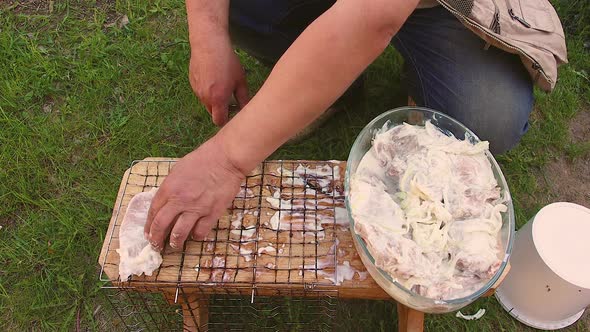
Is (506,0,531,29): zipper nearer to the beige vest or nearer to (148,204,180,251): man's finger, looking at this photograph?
the beige vest

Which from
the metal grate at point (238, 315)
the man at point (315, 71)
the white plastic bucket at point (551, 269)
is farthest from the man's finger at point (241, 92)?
the white plastic bucket at point (551, 269)

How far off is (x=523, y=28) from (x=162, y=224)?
3.85 feet

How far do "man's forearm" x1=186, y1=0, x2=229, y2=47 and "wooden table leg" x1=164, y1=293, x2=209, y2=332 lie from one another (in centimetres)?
81

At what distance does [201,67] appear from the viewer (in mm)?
1672

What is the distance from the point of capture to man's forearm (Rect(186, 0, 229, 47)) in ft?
5.45

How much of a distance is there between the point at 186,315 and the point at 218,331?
0.24 metres

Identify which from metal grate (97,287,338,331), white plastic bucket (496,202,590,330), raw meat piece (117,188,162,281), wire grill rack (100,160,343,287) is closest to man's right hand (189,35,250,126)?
wire grill rack (100,160,343,287)

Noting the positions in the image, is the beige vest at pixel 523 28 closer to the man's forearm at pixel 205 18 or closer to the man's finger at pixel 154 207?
the man's forearm at pixel 205 18

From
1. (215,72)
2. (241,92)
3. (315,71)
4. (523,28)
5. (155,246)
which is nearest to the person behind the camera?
(315,71)

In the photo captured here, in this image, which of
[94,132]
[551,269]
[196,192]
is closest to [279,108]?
[196,192]

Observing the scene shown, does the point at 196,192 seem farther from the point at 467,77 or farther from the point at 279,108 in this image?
the point at 467,77

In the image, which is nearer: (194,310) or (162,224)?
(162,224)

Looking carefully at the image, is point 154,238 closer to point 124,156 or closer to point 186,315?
point 186,315

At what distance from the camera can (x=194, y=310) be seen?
1.69 meters
